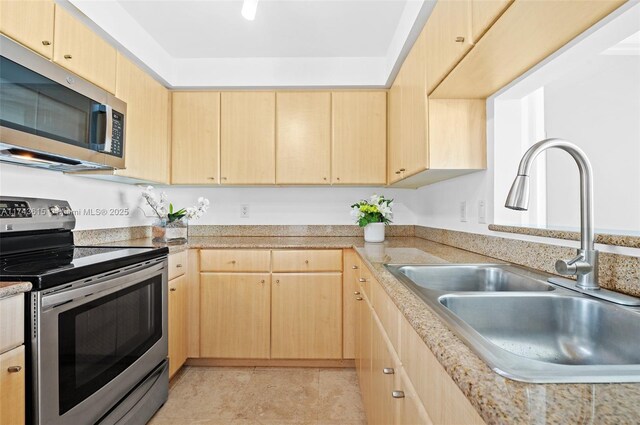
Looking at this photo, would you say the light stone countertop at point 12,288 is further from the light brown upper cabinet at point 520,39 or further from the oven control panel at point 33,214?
→ the light brown upper cabinet at point 520,39

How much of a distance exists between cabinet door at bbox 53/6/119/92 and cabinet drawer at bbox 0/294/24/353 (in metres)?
1.17

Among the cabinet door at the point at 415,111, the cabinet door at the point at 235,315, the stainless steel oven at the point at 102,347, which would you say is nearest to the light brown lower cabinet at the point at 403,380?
the cabinet door at the point at 415,111

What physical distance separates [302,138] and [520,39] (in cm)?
165

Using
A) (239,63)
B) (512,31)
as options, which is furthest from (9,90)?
(512,31)

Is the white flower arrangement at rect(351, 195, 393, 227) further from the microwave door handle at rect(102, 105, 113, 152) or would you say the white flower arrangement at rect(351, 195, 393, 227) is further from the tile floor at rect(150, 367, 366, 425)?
the microwave door handle at rect(102, 105, 113, 152)

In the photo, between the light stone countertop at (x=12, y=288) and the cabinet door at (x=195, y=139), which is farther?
the cabinet door at (x=195, y=139)

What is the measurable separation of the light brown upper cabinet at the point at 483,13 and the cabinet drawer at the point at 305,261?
1.54m

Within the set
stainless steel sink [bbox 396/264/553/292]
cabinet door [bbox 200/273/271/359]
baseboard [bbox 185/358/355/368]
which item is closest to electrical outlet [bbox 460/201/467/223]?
stainless steel sink [bbox 396/264/553/292]

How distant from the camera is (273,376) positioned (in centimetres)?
212

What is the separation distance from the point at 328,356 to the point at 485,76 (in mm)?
1938

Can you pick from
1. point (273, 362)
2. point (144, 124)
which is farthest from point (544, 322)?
point (144, 124)

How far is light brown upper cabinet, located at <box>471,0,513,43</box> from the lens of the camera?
96 centimetres

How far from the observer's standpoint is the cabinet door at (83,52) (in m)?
1.49

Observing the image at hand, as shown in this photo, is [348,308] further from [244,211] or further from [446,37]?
[446,37]
